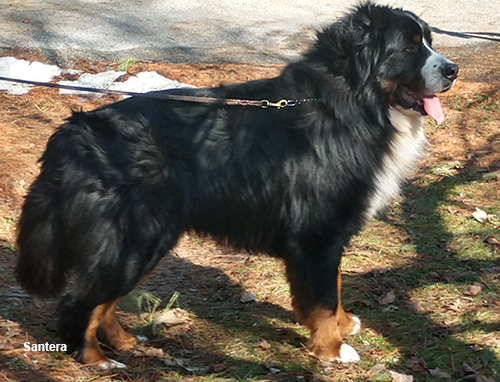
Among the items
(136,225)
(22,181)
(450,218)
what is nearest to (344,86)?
(136,225)

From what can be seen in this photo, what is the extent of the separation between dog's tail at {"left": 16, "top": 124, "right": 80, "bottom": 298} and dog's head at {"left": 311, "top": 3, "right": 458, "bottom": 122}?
1.77m

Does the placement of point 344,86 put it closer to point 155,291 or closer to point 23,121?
point 155,291

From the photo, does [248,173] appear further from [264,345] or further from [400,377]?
[400,377]

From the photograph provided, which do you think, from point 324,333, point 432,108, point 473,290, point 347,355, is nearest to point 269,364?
point 324,333

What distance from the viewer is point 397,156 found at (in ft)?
13.4

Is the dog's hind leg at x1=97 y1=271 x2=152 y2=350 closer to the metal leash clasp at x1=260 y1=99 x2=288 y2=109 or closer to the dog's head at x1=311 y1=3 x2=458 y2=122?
the metal leash clasp at x1=260 y1=99 x2=288 y2=109

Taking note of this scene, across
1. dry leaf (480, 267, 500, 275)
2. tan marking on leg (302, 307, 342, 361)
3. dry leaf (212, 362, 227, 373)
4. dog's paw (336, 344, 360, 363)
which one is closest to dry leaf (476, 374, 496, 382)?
dog's paw (336, 344, 360, 363)

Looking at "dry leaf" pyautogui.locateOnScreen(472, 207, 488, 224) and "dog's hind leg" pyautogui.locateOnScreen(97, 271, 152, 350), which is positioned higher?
"dry leaf" pyautogui.locateOnScreen(472, 207, 488, 224)

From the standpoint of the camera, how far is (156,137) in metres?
3.67

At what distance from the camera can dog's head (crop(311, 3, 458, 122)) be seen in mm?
3863

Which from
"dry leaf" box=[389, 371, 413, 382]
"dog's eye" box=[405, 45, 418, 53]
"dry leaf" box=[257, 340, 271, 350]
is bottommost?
"dry leaf" box=[257, 340, 271, 350]

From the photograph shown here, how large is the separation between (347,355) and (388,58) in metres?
1.87

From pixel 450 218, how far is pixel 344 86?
257 cm

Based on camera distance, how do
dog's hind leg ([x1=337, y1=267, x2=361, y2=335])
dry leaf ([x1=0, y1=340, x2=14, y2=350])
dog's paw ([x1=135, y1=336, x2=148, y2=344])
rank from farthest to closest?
dog's hind leg ([x1=337, y1=267, x2=361, y2=335]), dog's paw ([x1=135, y1=336, x2=148, y2=344]), dry leaf ([x1=0, y1=340, x2=14, y2=350])
